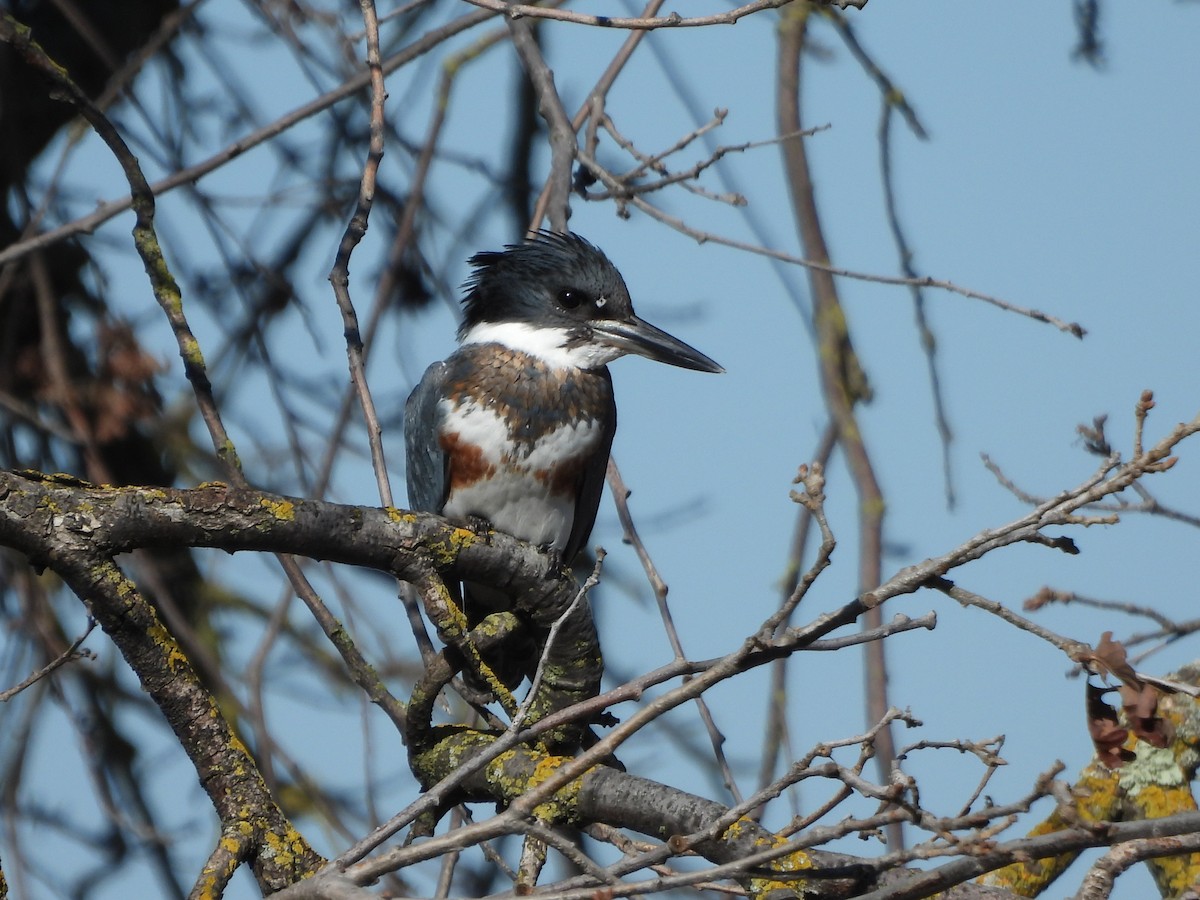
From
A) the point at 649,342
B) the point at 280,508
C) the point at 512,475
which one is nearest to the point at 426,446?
the point at 512,475

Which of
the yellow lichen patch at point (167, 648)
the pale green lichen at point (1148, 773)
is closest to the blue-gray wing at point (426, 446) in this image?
the yellow lichen patch at point (167, 648)

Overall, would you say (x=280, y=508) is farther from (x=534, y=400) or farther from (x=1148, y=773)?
(x=1148, y=773)

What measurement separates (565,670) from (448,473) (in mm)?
760

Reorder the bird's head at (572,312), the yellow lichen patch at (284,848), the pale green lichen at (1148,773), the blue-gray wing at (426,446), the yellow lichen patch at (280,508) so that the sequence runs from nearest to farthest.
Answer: the yellow lichen patch at (284,848), the yellow lichen patch at (280,508), the pale green lichen at (1148,773), the blue-gray wing at (426,446), the bird's head at (572,312)

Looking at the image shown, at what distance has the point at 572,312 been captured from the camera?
3.30 m

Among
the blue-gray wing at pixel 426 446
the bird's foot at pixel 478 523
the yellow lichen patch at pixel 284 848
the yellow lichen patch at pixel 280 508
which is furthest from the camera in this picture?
the blue-gray wing at pixel 426 446

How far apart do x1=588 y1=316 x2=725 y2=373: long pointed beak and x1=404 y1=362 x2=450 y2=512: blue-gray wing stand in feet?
1.21

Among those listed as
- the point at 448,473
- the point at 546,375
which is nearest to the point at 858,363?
the point at 546,375

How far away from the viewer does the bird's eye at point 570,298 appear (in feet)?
10.8

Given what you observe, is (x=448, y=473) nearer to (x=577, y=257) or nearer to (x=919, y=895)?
(x=577, y=257)

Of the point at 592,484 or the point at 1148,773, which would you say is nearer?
the point at 1148,773

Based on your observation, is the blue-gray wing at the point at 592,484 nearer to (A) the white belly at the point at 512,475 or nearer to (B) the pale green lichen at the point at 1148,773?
(A) the white belly at the point at 512,475

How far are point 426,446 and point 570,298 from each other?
0.47 metres

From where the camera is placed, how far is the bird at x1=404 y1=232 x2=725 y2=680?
3076 mm
